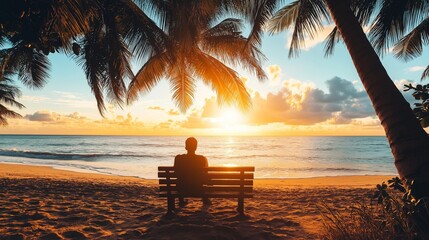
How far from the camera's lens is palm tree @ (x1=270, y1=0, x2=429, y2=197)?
3240 millimetres

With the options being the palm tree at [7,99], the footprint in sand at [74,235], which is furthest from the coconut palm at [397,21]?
Answer: the palm tree at [7,99]

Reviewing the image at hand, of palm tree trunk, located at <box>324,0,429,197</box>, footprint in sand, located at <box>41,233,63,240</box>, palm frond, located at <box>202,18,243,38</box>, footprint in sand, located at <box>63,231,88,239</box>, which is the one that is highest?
palm frond, located at <box>202,18,243,38</box>

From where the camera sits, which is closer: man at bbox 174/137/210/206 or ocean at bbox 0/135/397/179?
man at bbox 174/137/210/206

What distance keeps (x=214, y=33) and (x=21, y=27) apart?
901cm

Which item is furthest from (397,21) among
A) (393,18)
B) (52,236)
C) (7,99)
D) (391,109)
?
(7,99)

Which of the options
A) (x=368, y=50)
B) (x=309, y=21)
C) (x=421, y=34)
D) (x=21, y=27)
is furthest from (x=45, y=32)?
(x=421, y=34)

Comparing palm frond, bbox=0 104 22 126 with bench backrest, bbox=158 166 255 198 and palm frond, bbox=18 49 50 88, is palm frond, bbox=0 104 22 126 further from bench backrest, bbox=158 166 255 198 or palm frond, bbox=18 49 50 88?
bench backrest, bbox=158 166 255 198

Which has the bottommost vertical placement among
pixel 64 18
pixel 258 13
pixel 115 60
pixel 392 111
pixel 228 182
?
pixel 228 182

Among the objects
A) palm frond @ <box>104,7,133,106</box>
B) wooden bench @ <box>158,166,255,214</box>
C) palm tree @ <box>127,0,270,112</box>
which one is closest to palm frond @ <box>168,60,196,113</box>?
palm tree @ <box>127,0,270,112</box>

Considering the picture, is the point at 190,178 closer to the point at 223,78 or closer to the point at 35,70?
the point at 223,78

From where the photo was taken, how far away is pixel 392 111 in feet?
11.5

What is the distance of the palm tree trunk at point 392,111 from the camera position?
3242 mm

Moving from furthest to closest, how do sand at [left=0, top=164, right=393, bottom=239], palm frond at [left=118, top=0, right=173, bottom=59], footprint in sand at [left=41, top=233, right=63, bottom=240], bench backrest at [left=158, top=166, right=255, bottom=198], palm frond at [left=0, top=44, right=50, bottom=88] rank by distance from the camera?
palm frond at [left=0, top=44, right=50, bottom=88] → palm frond at [left=118, top=0, right=173, bottom=59] → bench backrest at [left=158, top=166, right=255, bottom=198] → sand at [left=0, top=164, right=393, bottom=239] → footprint in sand at [left=41, top=233, right=63, bottom=240]

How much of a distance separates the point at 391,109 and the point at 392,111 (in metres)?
0.03
